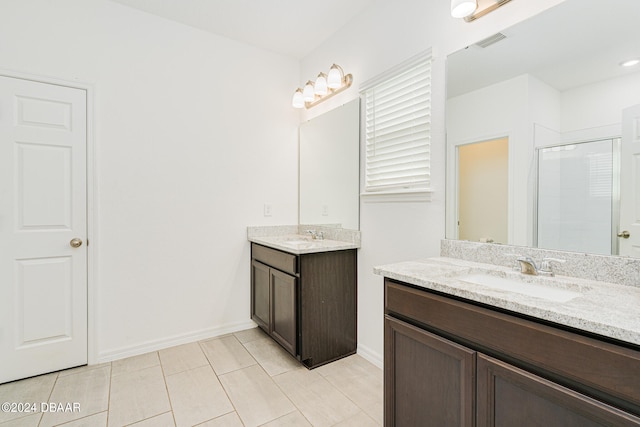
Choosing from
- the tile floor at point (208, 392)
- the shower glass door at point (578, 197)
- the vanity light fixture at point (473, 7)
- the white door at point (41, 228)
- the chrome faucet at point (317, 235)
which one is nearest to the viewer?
the shower glass door at point (578, 197)

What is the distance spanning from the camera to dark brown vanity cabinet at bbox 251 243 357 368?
85.7 inches

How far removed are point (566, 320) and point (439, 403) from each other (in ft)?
1.98

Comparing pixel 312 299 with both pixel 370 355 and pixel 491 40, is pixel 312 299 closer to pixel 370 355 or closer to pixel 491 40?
pixel 370 355

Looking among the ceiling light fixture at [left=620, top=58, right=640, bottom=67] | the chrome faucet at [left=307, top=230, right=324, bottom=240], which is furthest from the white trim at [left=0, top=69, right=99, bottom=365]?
the ceiling light fixture at [left=620, top=58, right=640, bottom=67]

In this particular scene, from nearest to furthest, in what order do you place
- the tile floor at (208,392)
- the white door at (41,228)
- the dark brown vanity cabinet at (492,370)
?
the dark brown vanity cabinet at (492,370), the tile floor at (208,392), the white door at (41,228)

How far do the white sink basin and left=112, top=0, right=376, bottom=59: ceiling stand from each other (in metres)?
2.07

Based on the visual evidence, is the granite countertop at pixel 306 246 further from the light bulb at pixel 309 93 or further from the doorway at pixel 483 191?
the light bulb at pixel 309 93

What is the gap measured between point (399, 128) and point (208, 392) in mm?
2092

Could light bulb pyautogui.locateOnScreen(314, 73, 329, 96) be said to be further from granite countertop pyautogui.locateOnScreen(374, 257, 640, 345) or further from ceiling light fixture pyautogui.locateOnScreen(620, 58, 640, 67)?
ceiling light fixture pyautogui.locateOnScreen(620, 58, 640, 67)

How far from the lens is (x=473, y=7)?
1.55 metres

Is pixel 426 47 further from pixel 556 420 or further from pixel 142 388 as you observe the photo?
pixel 142 388

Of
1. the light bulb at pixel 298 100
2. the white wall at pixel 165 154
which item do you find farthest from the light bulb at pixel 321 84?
the white wall at pixel 165 154

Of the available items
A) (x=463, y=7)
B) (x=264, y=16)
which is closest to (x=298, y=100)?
(x=264, y=16)

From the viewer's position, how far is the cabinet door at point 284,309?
2209mm
